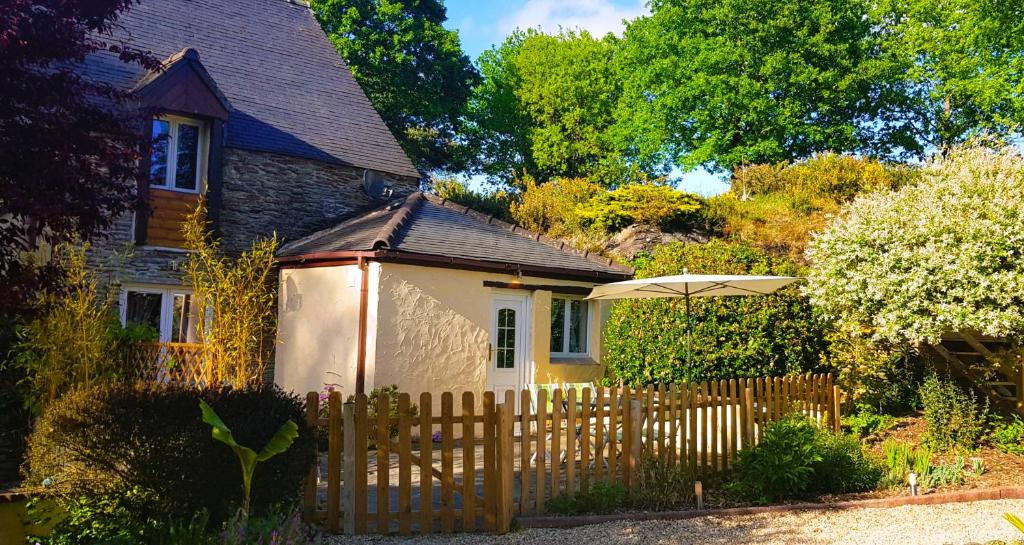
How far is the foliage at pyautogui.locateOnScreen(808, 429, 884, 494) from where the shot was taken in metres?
8.69

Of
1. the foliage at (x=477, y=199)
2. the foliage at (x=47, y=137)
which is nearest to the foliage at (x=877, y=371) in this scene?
the foliage at (x=47, y=137)

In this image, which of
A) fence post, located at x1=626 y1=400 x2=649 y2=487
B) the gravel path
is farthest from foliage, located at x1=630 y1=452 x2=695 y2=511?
the gravel path

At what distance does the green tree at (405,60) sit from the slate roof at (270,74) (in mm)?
9525

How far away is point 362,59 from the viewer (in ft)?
100

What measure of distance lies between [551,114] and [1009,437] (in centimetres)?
3132

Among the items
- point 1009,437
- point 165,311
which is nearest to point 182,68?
point 165,311

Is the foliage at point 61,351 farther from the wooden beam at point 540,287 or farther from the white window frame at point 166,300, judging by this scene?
the wooden beam at point 540,287

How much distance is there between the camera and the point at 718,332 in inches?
503

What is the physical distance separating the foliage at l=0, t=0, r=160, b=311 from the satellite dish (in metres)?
11.5

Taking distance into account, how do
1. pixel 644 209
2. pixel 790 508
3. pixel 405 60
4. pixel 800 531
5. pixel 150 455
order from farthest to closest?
pixel 405 60 → pixel 644 209 → pixel 790 508 → pixel 800 531 → pixel 150 455

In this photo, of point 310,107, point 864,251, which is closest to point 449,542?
point 864,251

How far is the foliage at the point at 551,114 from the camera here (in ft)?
128

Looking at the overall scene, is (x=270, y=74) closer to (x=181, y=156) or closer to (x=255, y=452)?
(x=181, y=156)

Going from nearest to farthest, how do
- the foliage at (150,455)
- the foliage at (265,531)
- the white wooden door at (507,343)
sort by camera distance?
the foliage at (265,531) < the foliage at (150,455) < the white wooden door at (507,343)
